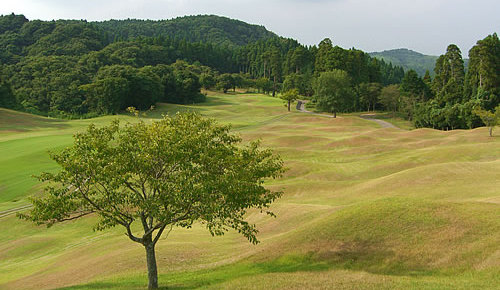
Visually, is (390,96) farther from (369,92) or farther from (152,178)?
(152,178)

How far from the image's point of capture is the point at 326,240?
2119cm

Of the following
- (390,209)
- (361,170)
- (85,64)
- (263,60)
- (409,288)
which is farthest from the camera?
(263,60)

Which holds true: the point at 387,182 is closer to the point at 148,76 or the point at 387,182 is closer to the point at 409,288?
the point at 409,288

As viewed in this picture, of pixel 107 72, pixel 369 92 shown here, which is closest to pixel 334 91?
pixel 369 92

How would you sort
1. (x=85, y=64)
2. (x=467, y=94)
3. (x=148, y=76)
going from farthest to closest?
(x=85, y=64), (x=148, y=76), (x=467, y=94)

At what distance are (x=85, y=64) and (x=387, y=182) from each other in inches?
5144

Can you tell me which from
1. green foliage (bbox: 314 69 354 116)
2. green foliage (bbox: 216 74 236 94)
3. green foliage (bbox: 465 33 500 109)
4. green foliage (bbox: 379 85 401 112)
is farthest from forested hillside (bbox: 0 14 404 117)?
green foliage (bbox: 465 33 500 109)

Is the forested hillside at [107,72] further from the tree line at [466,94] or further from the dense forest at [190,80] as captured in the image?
the tree line at [466,94]

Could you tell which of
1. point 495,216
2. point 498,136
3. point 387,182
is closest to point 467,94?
point 498,136

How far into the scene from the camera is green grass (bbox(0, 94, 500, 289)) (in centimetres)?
1709

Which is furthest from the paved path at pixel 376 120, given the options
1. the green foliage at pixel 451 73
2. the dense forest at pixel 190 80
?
the green foliage at pixel 451 73

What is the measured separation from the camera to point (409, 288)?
552 inches

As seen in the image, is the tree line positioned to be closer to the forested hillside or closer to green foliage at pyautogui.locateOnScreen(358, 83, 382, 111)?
green foliage at pyautogui.locateOnScreen(358, 83, 382, 111)

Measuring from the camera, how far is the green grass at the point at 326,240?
56.1 ft
